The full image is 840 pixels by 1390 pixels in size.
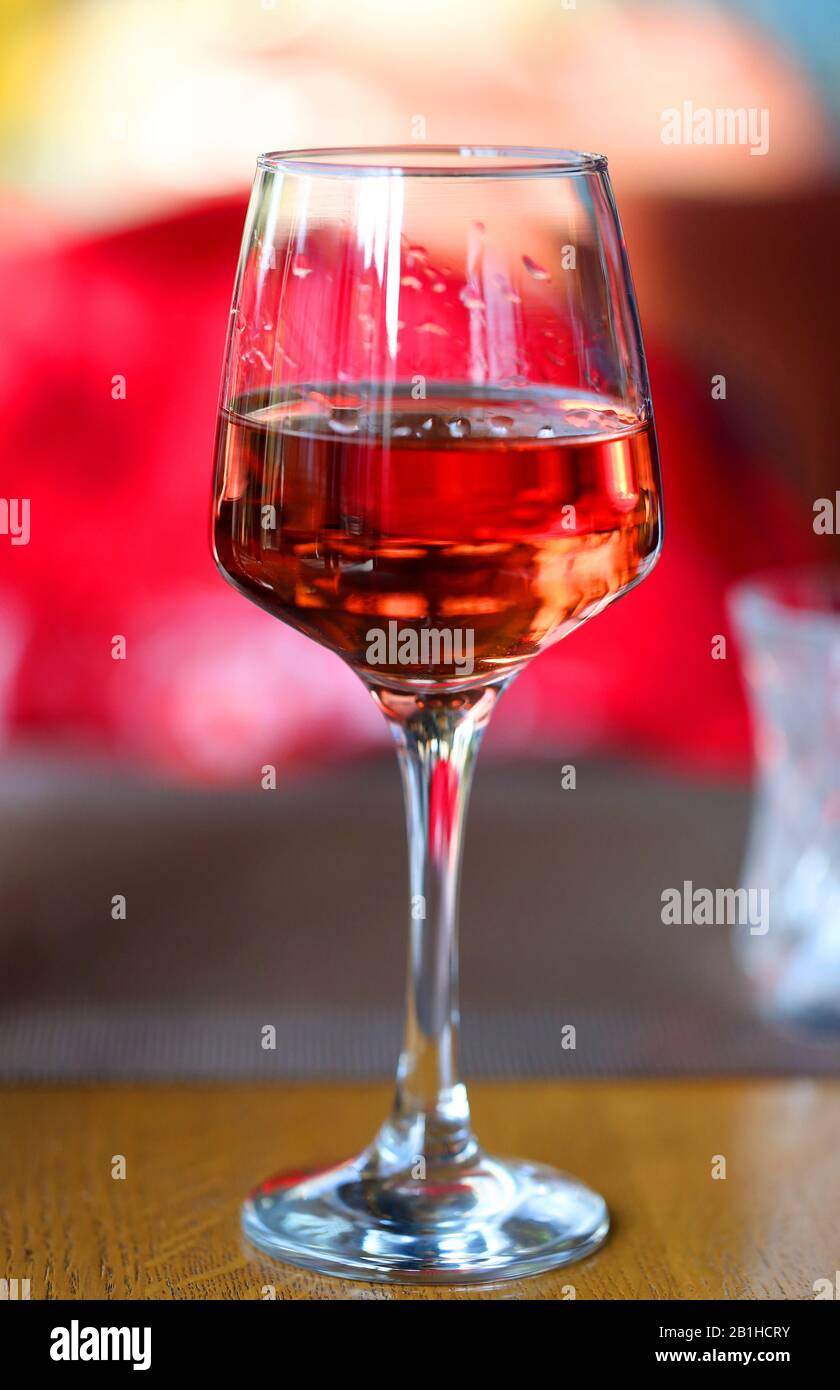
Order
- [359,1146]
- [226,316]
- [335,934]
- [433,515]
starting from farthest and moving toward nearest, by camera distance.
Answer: [226,316] → [335,934] → [359,1146] → [433,515]

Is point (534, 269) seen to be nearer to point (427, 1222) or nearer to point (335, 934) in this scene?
point (427, 1222)

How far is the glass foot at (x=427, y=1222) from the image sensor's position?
50 cm

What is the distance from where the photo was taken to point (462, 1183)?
0.54m

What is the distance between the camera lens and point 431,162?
0.48 m

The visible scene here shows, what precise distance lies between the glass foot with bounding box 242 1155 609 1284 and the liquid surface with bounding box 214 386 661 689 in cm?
15

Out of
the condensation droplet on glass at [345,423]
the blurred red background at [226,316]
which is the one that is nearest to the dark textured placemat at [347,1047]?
the condensation droplet on glass at [345,423]

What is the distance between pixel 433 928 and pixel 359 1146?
110 millimetres

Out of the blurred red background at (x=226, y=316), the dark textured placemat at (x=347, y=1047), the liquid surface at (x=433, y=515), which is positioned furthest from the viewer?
the blurred red background at (x=226, y=316)

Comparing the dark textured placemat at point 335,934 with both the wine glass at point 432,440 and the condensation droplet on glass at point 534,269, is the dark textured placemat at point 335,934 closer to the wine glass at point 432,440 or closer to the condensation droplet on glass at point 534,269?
the wine glass at point 432,440

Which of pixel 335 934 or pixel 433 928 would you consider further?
pixel 335 934

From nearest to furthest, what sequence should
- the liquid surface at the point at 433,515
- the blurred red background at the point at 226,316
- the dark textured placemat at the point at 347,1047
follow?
the liquid surface at the point at 433,515, the dark textured placemat at the point at 347,1047, the blurred red background at the point at 226,316

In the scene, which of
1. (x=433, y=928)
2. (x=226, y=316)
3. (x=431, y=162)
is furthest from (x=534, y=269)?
(x=226, y=316)
